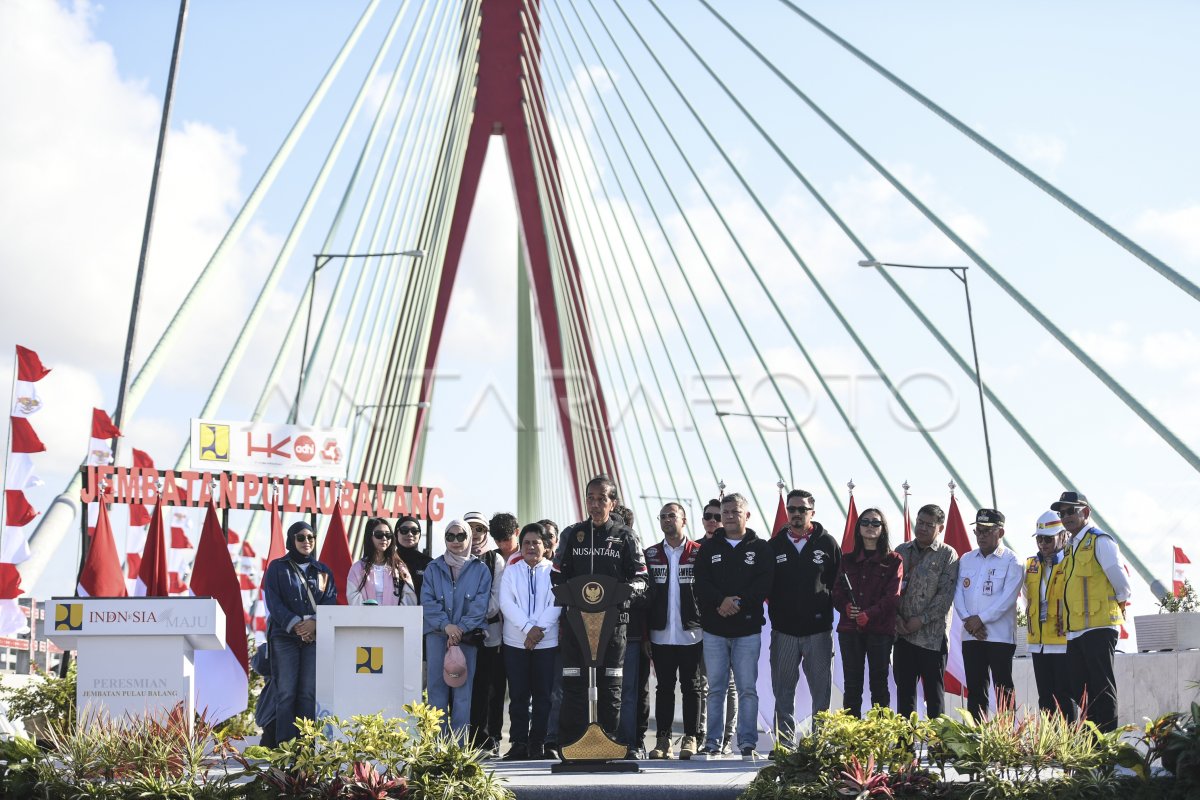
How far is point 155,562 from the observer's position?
12648 millimetres

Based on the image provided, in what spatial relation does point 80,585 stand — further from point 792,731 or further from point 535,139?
point 535,139

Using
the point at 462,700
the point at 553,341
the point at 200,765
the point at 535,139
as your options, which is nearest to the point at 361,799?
the point at 200,765

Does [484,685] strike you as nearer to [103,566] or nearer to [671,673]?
[671,673]

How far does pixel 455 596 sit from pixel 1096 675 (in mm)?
4401

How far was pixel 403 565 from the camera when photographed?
10.6 meters

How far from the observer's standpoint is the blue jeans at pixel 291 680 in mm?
10195

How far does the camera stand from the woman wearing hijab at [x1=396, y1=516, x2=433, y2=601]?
35.8ft

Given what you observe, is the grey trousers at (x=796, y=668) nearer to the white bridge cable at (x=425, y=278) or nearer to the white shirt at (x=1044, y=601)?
the white shirt at (x=1044, y=601)

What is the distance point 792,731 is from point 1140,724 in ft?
11.1

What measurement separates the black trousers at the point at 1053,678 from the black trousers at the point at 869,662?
3.34ft

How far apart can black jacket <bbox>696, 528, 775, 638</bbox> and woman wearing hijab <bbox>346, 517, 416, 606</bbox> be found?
6.98 feet

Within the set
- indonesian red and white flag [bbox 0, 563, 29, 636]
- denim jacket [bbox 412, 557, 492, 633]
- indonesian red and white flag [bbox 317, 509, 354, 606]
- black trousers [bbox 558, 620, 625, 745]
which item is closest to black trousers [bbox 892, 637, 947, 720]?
black trousers [bbox 558, 620, 625, 745]

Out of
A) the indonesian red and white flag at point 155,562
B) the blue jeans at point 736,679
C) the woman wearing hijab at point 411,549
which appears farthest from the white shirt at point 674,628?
the indonesian red and white flag at point 155,562

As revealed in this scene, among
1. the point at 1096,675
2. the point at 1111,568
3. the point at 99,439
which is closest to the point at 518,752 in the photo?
the point at 1096,675
